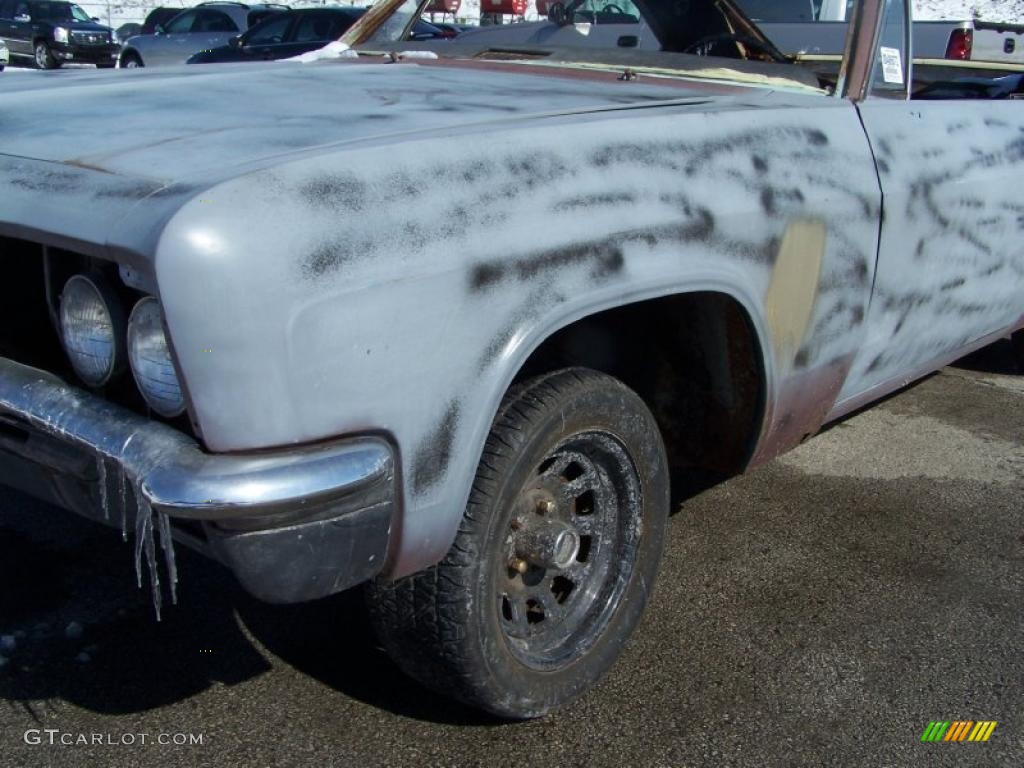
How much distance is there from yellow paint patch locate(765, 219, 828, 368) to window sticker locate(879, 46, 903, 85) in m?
0.86

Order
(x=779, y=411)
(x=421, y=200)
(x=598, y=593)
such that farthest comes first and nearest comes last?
(x=779, y=411) < (x=598, y=593) < (x=421, y=200)

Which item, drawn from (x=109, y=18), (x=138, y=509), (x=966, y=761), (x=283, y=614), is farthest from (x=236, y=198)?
(x=109, y=18)

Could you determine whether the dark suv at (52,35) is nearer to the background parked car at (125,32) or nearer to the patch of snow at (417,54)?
the background parked car at (125,32)

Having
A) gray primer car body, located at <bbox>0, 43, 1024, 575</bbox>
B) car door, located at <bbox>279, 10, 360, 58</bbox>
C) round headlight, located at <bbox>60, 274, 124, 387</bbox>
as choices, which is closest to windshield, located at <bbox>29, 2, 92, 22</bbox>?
car door, located at <bbox>279, 10, 360, 58</bbox>

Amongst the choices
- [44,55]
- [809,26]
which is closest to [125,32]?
[44,55]

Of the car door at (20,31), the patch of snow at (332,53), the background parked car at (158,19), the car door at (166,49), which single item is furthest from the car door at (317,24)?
the car door at (20,31)

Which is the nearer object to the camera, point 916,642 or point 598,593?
point 598,593

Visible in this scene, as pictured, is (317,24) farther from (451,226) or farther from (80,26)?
(451,226)

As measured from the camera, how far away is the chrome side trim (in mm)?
1733

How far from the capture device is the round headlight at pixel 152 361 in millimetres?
1887

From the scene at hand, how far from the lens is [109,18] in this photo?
35812 millimetres

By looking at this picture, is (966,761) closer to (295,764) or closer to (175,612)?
(295,764)

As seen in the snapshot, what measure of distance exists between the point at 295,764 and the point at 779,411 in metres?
1.43

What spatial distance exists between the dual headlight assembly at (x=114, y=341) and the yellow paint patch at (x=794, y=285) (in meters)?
1.39
